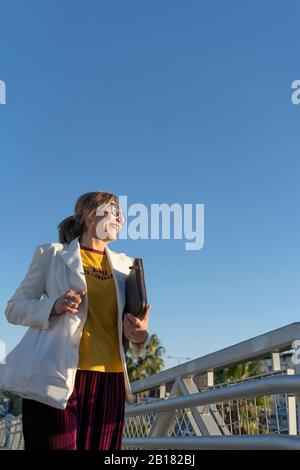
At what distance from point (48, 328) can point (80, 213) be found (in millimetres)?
560

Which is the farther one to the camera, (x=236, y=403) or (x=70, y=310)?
(x=236, y=403)

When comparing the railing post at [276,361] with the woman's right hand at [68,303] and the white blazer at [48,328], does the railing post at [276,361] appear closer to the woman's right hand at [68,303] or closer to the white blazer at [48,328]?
the white blazer at [48,328]

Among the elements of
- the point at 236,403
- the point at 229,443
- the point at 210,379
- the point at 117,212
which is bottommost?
the point at 229,443

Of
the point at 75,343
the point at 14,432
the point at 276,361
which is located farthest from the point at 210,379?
the point at 14,432

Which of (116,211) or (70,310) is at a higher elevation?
(116,211)

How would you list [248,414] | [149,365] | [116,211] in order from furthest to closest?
[149,365]
[248,414]
[116,211]

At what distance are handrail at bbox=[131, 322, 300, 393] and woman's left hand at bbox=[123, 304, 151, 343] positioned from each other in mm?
595

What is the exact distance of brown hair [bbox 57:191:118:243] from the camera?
7.84 ft

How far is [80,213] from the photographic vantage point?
8.04 ft

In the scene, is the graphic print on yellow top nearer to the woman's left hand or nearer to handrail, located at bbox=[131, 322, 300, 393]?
the woman's left hand

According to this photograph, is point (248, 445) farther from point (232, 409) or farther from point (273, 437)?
point (232, 409)

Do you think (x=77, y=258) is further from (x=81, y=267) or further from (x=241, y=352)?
(x=241, y=352)

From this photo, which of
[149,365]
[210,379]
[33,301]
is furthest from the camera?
[149,365]

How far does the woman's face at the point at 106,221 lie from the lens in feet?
7.79
